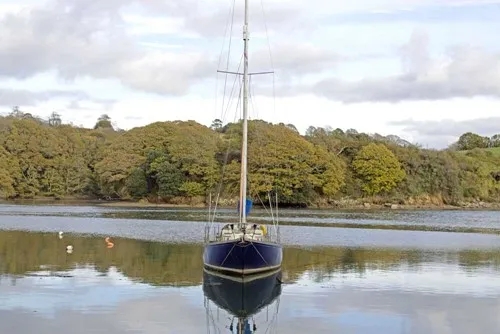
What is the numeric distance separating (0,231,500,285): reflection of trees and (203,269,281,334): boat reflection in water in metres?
0.93

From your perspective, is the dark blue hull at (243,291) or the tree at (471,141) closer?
the dark blue hull at (243,291)

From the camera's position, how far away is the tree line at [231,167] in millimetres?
95000

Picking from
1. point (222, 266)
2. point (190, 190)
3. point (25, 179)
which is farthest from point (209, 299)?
point (25, 179)

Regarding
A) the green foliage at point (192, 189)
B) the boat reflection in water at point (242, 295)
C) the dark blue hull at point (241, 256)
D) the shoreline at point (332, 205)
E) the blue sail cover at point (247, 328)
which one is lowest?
the blue sail cover at point (247, 328)

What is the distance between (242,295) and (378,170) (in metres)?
80.5

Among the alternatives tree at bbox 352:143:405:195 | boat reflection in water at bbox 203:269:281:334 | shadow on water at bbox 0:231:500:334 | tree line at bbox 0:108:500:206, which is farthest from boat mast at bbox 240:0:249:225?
tree at bbox 352:143:405:195

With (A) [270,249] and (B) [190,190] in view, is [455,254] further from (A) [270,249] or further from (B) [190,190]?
(B) [190,190]

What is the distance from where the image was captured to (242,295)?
2281 centimetres

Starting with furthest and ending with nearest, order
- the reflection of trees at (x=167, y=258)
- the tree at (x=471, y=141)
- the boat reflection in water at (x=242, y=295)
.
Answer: the tree at (x=471, y=141) < the reflection of trees at (x=167, y=258) < the boat reflection in water at (x=242, y=295)

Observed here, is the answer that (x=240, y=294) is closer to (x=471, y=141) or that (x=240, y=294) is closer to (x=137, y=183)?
(x=137, y=183)

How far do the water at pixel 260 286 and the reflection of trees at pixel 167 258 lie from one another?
0.05 metres

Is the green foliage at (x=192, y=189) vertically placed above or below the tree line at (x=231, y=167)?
below

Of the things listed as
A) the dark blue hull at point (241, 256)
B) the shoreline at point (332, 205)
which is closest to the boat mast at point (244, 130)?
the dark blue hull at point (241, 256)

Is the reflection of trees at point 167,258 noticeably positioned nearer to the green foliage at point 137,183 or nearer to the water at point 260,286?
the water at point 260,286
